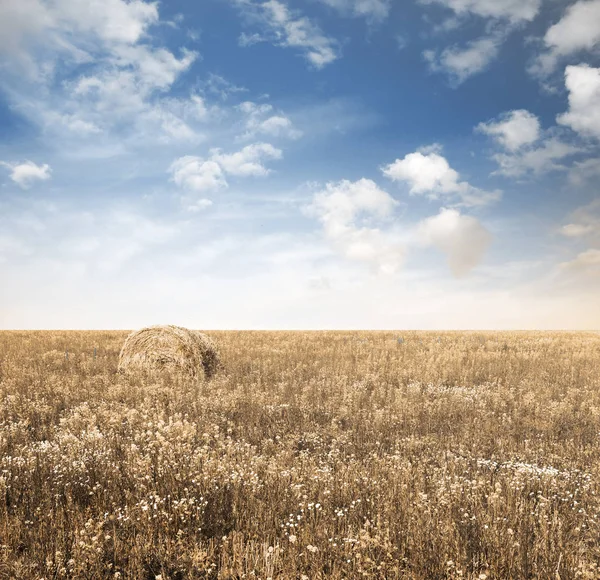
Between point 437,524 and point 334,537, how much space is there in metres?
0.92

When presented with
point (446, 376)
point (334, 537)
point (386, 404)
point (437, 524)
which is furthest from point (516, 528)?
point (446, 376)

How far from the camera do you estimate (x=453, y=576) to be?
119 inches

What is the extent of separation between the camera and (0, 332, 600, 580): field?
10.8 feet

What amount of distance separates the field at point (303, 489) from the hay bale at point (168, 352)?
4.31 m

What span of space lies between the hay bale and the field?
14.1 feet

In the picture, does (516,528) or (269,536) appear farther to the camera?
(516,528)

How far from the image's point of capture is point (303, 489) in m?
4.51

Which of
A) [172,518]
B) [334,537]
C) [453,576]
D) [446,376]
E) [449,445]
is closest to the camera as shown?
[453,576]

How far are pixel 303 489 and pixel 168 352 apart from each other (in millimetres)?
10418

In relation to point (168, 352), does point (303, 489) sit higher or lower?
lower

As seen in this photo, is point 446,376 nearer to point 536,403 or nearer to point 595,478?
point 536,403

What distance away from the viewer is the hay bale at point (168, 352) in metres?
13.8

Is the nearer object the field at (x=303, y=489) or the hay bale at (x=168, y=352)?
the field at (x=303, y=489)

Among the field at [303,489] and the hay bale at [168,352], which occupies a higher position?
the hay bale at [168,352]
